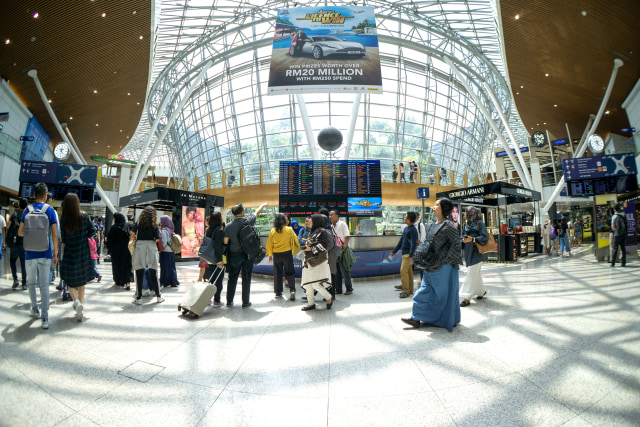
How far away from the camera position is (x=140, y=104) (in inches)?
873

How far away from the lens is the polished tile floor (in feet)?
6.75

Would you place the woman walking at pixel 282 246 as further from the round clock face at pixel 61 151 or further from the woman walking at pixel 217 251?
the round clock face at pixel 61 151

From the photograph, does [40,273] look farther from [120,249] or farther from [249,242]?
[120,249]

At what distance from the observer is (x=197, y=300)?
477 cm

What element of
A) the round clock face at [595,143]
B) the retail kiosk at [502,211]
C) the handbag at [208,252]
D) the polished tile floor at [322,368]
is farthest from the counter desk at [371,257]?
the round clock face at [595,143]

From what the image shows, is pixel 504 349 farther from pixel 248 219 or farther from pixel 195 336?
pixel 248 219

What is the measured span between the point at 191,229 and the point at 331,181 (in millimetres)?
6100

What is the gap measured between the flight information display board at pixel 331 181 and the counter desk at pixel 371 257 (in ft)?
13.2

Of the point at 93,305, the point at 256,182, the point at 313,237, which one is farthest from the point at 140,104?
the point at 313,237

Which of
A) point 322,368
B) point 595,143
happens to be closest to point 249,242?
point 322,368

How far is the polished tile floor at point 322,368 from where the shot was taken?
2059 mm

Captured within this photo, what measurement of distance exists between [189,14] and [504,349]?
2504cm

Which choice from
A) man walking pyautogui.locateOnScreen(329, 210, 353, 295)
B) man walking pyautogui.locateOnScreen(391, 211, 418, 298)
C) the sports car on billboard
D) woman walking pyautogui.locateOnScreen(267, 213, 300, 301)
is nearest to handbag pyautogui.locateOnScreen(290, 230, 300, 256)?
woman walking pyautogui.locateOnScreen(267, 213, 300, 301)

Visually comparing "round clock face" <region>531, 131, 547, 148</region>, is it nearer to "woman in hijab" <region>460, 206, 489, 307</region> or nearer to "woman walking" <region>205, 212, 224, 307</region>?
"woman in hijab" <region>460, 206, 489, 307</region>
